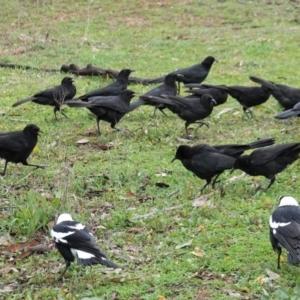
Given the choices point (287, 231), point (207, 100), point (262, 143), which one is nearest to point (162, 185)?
point (262, 143)

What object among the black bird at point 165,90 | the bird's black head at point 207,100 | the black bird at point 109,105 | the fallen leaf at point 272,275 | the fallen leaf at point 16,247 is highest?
the fallen leaf at point 272,275

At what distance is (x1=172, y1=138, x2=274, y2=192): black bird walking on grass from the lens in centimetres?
837

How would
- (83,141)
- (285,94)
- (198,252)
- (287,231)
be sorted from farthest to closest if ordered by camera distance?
1. (285,94)
2. (83,141)
3. (198,252)
4. (287,231)

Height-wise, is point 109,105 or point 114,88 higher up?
point 109,105

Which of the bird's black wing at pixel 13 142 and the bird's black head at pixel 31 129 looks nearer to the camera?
the bird's black wing at pixel 13 142

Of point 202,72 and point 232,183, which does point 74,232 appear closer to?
point 232,183

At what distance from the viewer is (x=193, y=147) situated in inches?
345

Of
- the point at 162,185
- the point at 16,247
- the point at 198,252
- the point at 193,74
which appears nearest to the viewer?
the point at 198,252

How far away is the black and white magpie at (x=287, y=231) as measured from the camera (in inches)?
233

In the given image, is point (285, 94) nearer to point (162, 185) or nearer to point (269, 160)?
point (269, 160)

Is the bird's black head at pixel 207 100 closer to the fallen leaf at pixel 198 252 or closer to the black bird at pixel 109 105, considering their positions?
the black bird at pixel 109 105

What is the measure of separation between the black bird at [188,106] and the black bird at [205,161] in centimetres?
207

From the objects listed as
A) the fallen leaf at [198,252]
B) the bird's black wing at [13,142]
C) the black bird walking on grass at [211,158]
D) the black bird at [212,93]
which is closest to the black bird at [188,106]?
the black bird at [212,93]

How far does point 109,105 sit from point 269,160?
127 inches
